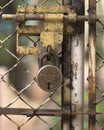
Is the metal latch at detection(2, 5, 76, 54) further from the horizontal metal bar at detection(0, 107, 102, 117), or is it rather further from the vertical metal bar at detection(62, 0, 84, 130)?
the horizontal metal bar at detection(0, 107, 102, 117)

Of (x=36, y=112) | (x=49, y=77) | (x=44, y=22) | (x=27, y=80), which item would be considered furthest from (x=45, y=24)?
(x=27, y=80)

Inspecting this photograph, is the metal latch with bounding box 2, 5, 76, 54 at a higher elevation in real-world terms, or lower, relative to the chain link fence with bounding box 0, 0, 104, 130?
higher

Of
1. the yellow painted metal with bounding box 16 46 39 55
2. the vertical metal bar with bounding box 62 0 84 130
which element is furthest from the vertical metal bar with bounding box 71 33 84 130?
the yellow painted metal with bounding box 16 46 39 55

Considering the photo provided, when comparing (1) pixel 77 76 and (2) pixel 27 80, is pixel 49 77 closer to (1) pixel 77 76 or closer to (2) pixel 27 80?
(1) pixel 77 76

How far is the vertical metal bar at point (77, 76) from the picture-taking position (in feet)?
4.13

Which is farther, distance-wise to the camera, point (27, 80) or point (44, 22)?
point (27, 80)

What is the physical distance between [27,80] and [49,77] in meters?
0.32

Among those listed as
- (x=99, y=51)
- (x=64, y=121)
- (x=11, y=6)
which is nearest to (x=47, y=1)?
(x=11, y=6)

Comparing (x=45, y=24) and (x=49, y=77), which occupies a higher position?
(x=45, y=24)

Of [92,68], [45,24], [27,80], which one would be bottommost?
[27,80]

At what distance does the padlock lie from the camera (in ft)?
3.93

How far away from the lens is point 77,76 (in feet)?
4.15

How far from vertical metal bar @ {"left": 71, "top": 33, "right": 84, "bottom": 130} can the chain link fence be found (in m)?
0.05

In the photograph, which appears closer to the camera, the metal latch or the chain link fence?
the metal latch
